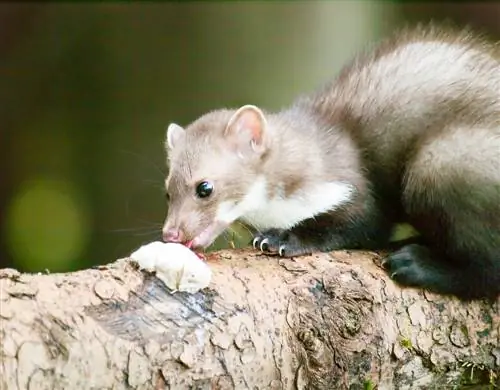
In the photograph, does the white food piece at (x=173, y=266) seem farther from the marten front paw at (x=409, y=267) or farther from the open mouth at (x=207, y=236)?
the marten front paw at (x=409, y=267)

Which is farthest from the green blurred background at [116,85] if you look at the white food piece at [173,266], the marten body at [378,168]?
the white food piece at [173,266]

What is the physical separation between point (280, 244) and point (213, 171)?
0.33 meters

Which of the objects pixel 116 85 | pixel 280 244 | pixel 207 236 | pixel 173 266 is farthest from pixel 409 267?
pixel 116 85

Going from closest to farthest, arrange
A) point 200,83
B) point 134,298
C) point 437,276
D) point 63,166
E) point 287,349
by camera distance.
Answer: point 134,298
point 287,349
point 437,276
point 200,83
point 63,166

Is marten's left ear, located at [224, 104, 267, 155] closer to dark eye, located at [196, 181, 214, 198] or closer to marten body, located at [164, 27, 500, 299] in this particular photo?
marten body, located at [164, 27, 500, 299]

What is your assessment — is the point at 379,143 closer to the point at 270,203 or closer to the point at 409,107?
the point at 409,107

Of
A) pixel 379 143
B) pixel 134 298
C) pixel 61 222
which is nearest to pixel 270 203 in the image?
pixel 379 143

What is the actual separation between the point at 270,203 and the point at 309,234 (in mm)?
178

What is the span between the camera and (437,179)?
2.72 metres

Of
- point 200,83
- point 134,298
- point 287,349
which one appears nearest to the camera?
point 134,298

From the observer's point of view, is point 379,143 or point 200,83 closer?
point 379,143

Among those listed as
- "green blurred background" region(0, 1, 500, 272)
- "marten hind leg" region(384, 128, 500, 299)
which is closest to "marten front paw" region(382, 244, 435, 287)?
"marten hind leg" region(384, 128, 500, 299)

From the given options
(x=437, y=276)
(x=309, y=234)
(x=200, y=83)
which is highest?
(x=200, y=83)

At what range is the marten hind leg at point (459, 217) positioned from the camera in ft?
8.75
